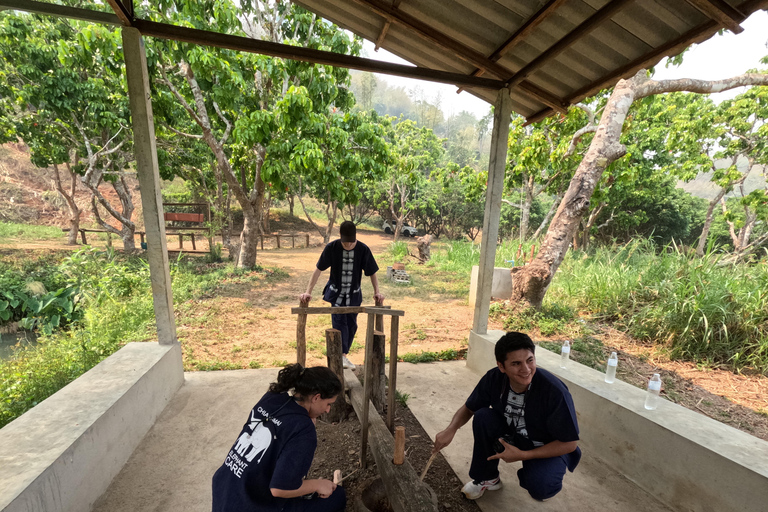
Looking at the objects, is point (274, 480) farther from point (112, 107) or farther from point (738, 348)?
point (112, 107)

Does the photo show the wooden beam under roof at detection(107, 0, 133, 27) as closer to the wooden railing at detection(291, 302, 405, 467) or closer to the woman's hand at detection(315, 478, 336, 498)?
the wooden railing at detection(291, 302, 405, 467)

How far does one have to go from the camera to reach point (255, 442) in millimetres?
1512

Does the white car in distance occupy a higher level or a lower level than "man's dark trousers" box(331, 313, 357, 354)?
lower

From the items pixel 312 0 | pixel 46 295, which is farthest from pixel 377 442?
pixel 46 295

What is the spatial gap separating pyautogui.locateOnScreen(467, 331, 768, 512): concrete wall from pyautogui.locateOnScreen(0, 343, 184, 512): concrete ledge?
332 centimetres

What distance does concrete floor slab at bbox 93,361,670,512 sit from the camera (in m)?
2.16

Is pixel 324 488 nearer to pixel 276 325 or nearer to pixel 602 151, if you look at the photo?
pixel 276 325

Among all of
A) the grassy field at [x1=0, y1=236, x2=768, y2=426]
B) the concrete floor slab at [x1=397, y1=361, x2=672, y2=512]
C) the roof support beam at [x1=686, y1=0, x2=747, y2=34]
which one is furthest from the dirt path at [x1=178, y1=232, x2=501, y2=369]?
the roof support beam at [x1=686, y1=0, x2=747, y2=34]

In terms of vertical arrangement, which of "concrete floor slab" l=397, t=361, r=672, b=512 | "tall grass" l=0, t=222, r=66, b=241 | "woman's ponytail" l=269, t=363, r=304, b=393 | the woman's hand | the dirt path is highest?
"woman's ponytail" l=269, t=363, r=304, b=393

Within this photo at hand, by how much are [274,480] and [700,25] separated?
11.1 ft

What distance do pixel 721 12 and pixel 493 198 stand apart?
6.71 ft

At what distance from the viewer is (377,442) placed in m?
2.17

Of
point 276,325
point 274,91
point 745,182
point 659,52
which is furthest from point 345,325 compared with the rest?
point 745,182

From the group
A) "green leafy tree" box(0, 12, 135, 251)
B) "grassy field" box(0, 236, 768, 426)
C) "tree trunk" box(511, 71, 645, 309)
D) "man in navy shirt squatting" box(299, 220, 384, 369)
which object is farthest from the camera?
"green leafy tree" box(0, 12, 135, 251)
